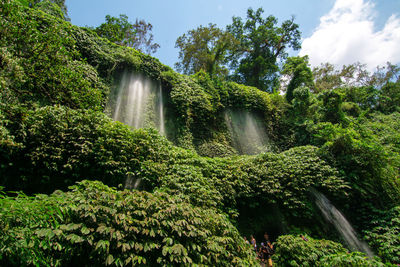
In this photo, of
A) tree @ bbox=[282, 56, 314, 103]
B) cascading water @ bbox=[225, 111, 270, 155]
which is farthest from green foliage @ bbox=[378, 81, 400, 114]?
cascading water @ bbox=[225, 111, 270, 155]

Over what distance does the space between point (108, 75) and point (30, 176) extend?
6.00 meters

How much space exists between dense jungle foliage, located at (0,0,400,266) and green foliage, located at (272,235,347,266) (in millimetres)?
27

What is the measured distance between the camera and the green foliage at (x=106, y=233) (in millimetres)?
2189

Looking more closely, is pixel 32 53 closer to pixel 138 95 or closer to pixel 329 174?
pixel 138 95

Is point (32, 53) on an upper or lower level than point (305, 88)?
lower

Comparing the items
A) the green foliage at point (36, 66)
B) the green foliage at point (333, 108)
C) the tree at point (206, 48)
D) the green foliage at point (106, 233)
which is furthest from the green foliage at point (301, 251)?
the tree at point (206, 48)

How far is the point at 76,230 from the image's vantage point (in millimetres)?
2643

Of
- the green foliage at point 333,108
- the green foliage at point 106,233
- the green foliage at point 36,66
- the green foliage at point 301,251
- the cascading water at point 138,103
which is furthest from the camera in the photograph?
the green foliage at point 333,108

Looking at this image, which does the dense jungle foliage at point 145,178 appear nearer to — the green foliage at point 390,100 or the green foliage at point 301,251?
the green foliage at point 301,251

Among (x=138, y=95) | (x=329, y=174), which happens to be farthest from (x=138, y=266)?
(x=138, y=95)

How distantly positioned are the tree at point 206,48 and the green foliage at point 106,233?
17606 millimetres

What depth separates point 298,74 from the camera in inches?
562

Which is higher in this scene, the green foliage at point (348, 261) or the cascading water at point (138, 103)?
the cascading water at point (138, 103)

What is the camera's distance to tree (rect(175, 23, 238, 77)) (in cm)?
1945
